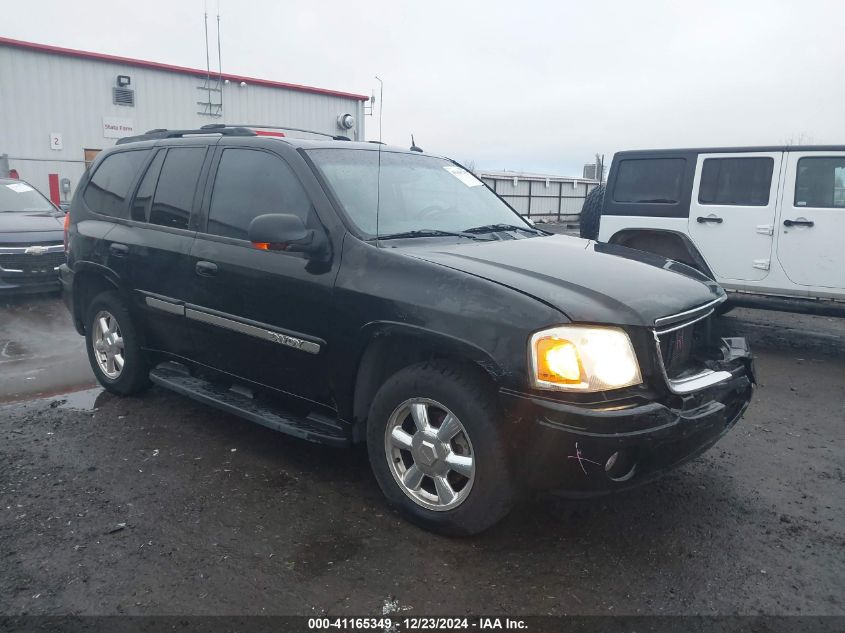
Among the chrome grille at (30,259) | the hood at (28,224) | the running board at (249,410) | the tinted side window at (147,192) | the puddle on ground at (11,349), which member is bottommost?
the puddle on ground at (11,349)

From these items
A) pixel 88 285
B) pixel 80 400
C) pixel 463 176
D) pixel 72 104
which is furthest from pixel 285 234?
pixel 72 104

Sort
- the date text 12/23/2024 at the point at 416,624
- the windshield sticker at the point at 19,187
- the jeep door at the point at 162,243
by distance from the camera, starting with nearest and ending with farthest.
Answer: the date text 12/23/2024 at the point at 416,624 < the jeep door at the point at 162,243 < the windshield sticker at the point at 19,187

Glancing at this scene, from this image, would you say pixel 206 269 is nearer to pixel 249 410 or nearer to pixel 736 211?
pixel 249 410

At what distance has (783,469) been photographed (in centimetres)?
402

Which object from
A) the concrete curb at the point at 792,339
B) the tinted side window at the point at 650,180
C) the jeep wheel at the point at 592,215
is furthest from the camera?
the jeep wheel at the point at 592,215

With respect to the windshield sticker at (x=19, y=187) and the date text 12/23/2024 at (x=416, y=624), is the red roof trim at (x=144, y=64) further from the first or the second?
the date text 12/23/2024 at (x=416, y=624)

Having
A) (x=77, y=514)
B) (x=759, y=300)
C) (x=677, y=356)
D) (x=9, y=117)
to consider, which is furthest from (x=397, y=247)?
(x=9, y=117)

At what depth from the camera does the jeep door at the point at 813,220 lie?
668 cm

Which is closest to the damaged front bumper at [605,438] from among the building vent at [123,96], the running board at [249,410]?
the running board at [249,410]

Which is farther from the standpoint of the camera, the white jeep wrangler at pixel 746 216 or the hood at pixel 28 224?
the hood at pixel 28 224

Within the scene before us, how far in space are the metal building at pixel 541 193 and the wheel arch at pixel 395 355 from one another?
1640 centimetres

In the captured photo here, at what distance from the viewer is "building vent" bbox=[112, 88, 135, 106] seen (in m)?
18.3

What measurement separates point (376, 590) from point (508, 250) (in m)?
1.77

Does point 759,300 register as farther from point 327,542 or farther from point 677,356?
point 327,542
